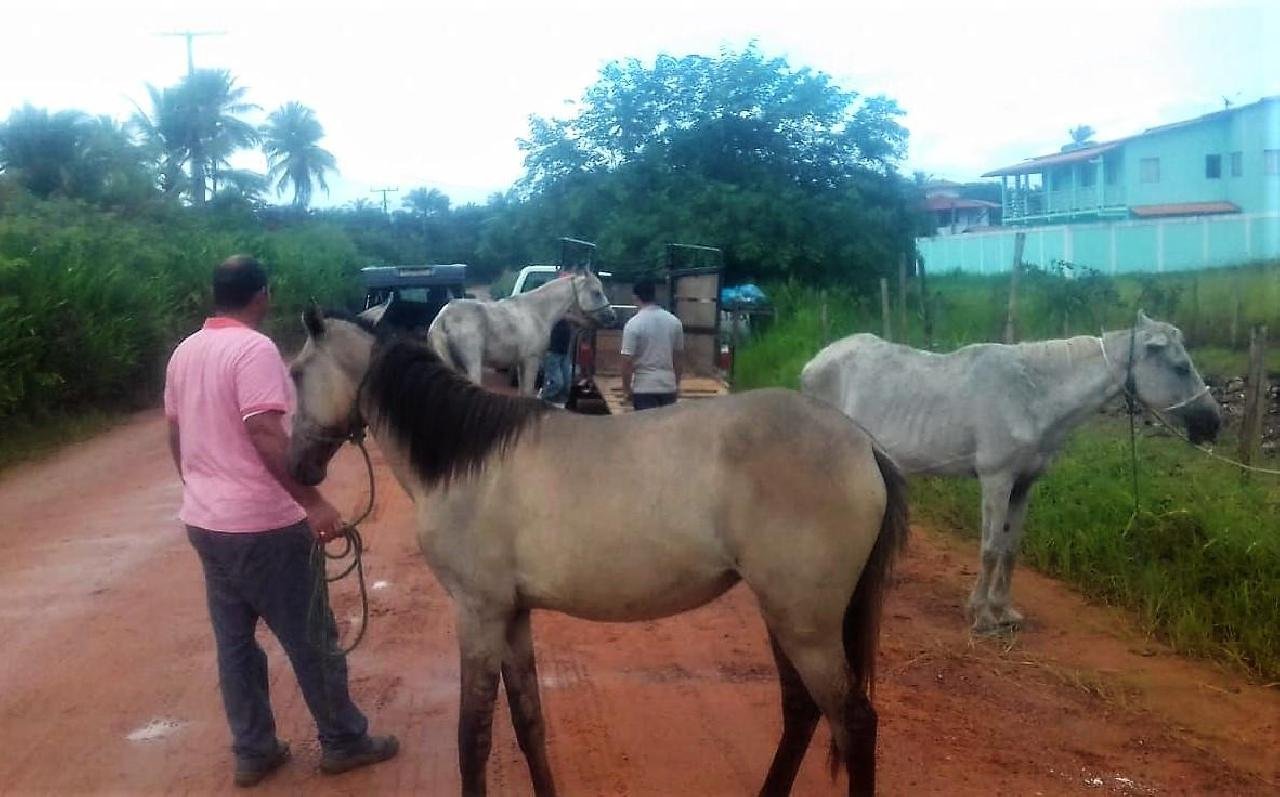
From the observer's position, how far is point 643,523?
376cm

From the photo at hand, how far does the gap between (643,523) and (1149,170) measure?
27759 mm

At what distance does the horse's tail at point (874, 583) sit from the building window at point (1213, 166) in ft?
64.1

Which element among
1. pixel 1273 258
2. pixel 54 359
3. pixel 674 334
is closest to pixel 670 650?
pixel 674 334

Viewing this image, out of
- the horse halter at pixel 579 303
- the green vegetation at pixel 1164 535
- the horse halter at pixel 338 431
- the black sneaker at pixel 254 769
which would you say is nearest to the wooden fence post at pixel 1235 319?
the green vegetation at pixel 1164 535

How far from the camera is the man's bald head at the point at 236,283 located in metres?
4.25

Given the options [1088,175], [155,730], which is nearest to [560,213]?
[1088,175]

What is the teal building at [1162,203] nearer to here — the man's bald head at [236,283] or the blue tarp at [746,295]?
the blue tarp at [746,295]

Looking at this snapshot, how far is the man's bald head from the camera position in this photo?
425 centimetres

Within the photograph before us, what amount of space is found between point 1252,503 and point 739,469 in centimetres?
452

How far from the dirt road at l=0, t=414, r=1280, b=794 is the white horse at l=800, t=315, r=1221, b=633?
60 cm

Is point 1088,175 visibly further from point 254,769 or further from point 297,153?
point 297,153

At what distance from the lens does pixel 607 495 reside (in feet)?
12.5

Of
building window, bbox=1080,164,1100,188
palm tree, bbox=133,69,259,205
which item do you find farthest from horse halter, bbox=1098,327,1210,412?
palm tree, bbox=133,69,259,205

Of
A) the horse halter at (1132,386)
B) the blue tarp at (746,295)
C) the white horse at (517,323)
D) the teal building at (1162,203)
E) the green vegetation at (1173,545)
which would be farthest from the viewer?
the blue tarp at (746,295)
